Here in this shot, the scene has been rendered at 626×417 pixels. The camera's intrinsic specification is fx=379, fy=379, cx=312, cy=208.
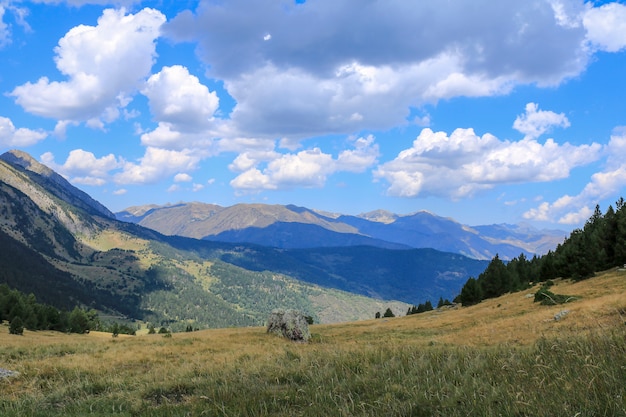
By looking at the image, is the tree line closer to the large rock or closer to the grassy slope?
the large rock

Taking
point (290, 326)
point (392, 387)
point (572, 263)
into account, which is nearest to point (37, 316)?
point (290, 326)

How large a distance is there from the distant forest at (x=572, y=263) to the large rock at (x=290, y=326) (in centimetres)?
4060

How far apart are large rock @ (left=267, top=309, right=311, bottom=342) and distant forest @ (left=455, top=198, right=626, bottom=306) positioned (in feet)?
133

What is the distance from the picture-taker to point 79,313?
88.8m

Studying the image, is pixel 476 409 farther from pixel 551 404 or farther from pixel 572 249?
pixel 572 249

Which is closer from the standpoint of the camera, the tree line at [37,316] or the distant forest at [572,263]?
the distant forest at [572,263]

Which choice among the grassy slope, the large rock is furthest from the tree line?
the grassy slope

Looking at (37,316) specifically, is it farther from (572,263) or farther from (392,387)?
(572,263)

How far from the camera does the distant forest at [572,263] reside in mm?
52594

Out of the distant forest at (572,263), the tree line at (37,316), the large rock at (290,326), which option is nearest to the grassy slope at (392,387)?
the large rock at (290,326)

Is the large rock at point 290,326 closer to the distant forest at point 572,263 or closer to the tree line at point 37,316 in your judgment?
the distant forest at point 572,263

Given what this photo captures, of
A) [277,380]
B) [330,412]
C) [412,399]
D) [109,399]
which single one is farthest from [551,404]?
[109,399]

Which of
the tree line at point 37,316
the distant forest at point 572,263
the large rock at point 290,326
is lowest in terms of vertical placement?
the tree line at point 37,316

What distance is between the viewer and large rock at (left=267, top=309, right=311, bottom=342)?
123 ft
